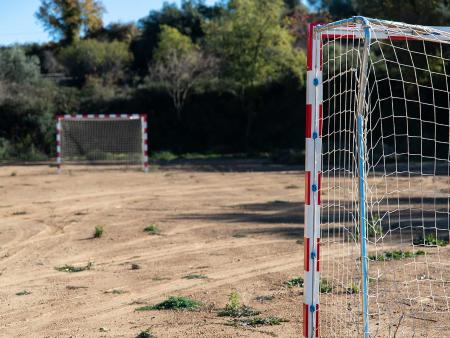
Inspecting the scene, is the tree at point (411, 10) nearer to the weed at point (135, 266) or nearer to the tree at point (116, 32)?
the weed at point (135, 266)

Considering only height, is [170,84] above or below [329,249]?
above

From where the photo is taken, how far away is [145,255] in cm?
1020

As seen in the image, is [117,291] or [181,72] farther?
[181,72]

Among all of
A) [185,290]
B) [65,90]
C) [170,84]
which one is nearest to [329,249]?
[185,290]

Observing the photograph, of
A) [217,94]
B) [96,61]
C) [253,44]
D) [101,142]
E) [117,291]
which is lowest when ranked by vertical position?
→ [117,291]

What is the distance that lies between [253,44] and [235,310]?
25.2 meters

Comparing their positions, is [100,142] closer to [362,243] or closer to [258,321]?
[258,321]

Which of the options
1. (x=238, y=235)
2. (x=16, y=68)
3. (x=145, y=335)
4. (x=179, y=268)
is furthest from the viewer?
(x=16, y=68)

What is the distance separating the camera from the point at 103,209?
1509cm

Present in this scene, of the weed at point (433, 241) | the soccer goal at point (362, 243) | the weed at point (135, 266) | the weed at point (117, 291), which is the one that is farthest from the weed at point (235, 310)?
the weed at point (433, 241)

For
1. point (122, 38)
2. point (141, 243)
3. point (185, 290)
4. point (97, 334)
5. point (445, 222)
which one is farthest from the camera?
point (122, 38)

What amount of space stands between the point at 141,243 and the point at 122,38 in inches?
1657

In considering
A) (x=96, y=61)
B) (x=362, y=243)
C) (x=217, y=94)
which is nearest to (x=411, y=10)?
(x=217, y=94)

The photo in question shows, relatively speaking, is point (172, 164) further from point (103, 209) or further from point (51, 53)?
point (51, 53)
